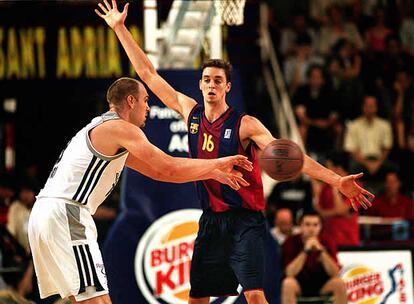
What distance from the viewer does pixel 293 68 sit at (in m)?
18.0

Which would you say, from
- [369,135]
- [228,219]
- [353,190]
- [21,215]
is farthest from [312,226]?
[369,135]

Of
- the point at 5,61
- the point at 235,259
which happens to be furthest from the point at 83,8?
the point at 235,259

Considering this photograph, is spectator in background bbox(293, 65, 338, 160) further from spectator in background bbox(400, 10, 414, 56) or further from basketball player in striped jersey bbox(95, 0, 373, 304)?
basketball player in striped jersey bbox(95, 0, 373, 304)

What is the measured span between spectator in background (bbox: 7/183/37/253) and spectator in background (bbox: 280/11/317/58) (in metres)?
5.91

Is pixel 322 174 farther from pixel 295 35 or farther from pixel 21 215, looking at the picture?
pixel 295 35

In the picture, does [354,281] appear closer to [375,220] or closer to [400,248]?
[400,248]

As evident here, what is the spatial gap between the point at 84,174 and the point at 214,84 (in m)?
1.70

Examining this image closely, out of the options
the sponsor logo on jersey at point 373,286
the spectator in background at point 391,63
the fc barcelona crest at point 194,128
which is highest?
the spectator in background at point 391,63

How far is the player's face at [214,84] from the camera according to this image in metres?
9.27

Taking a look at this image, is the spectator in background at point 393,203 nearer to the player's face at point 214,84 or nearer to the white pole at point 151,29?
the white pole at point 151,29

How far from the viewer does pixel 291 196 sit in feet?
52.0

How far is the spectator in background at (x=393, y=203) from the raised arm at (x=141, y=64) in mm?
6121

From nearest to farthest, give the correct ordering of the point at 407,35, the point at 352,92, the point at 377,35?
the point at 352,92, the point at 377,35, the point at 407,35

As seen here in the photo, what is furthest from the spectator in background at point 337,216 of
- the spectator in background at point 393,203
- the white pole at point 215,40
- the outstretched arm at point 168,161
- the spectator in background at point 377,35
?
the outstretched arm at point 168,161
